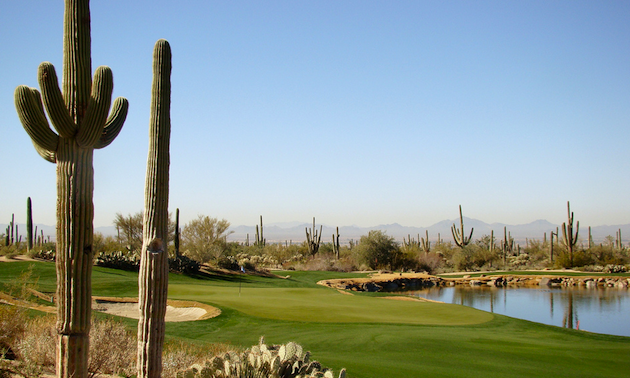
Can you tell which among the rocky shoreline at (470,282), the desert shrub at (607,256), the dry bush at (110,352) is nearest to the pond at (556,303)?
the rocky shoreline at (470,282)

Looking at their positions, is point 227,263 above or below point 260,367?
below

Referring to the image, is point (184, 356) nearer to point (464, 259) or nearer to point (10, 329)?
point (10, 329)

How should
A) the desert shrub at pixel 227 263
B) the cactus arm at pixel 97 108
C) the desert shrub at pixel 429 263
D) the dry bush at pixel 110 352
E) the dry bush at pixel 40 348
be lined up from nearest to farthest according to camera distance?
the cactus arm at pixel 97 108, the dry bush at pixel 40 348, the dry bush at pixel 110 352, the desert shrub at pixel 227 263, the desert shrub at pixel 429 263

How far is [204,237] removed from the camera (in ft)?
122

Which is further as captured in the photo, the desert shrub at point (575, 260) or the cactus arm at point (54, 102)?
the desert shrub at point (575, 260)

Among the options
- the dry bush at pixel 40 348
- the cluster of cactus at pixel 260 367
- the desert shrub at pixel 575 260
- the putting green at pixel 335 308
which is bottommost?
the desert shrub at pixel 575 260

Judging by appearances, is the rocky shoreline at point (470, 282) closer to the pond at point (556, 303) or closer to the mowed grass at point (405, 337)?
the pond at point (556, 303)

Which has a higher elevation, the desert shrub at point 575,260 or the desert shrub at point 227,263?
the desert shrub at point 227,263

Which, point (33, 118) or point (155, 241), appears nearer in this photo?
point (33, 118)

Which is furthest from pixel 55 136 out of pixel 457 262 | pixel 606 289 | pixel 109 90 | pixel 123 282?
pixel 457 262

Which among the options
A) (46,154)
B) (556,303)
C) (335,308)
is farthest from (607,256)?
(46,154)

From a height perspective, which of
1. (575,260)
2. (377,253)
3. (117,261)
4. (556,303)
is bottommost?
(556,303)

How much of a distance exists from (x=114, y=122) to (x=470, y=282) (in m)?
34.8

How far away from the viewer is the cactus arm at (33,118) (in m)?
5.25
